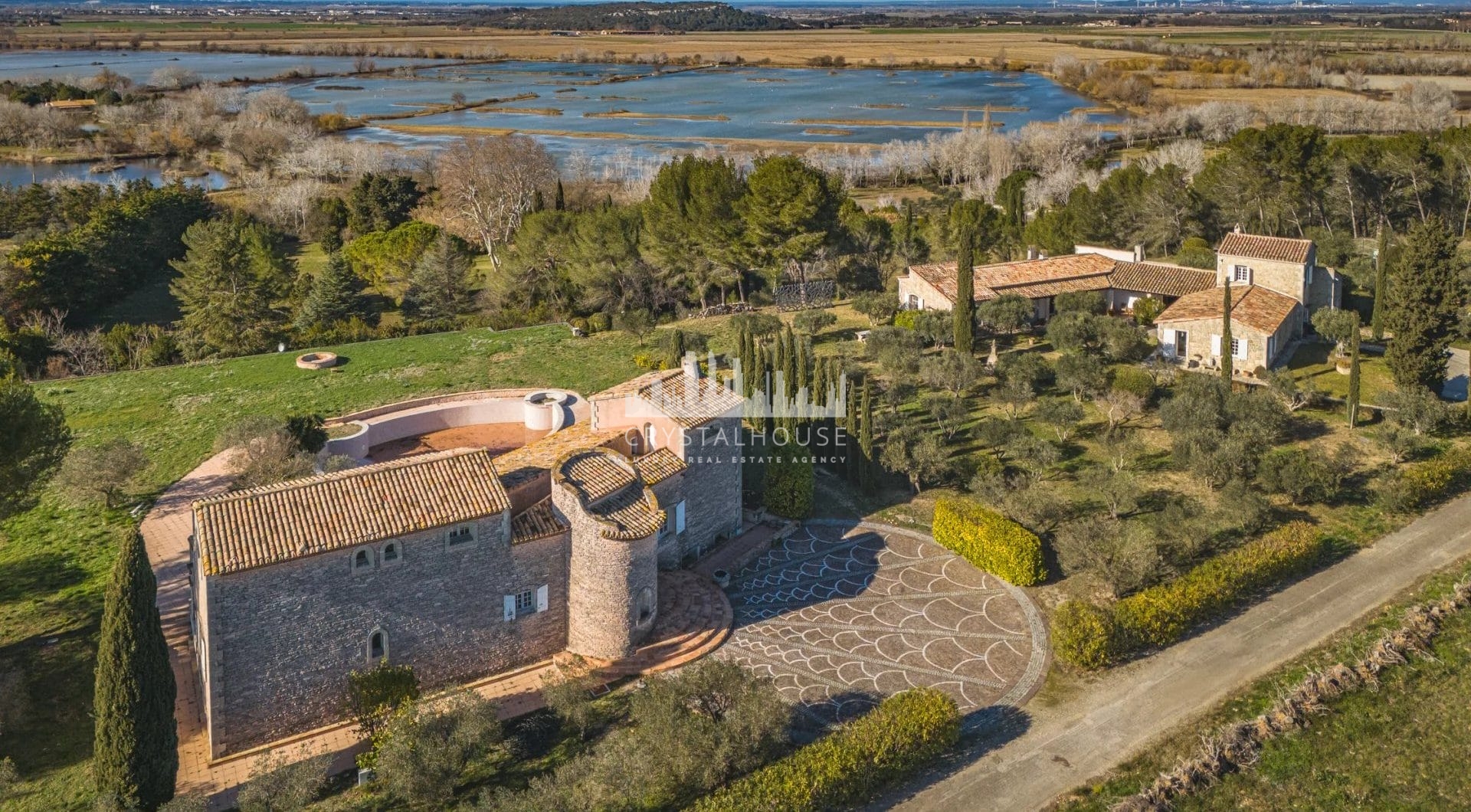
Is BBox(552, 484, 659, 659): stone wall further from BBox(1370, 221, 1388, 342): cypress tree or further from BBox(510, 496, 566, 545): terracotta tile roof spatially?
BBox(1370, 221, 1388, 342): cypress tree

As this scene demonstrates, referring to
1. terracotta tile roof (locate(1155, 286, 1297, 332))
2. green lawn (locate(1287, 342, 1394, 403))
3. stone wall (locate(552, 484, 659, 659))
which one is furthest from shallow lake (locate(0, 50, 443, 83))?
green lawn (locate(1287, 342, 1394, 403))

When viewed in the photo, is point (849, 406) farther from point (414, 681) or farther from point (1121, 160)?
point (1121, 160)

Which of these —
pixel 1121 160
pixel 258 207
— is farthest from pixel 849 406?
pixel 1121 160

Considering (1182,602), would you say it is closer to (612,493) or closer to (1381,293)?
(612,493)

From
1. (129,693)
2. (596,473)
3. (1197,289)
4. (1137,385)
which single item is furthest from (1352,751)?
(1197,289)

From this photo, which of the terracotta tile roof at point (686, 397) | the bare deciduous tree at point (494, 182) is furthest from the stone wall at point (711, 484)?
the bare deciduous tree at point (494, 182)

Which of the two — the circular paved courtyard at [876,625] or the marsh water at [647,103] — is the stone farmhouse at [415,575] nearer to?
the circular paved courtyard at [876,625]
